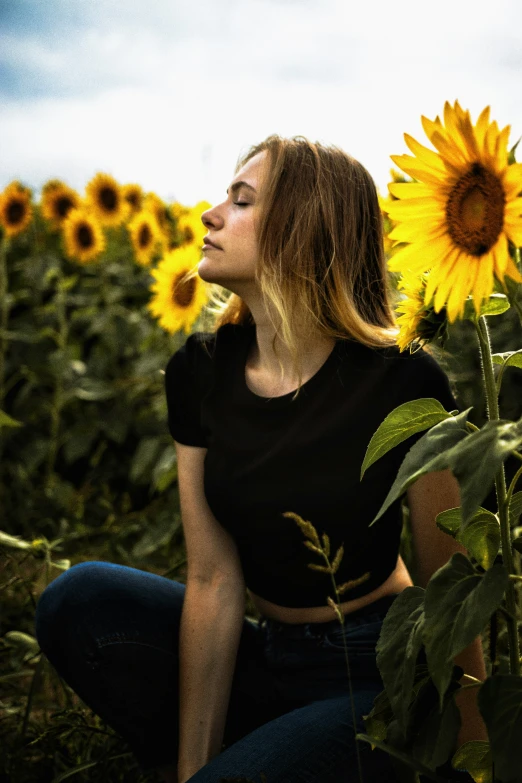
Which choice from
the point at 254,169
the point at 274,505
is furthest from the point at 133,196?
the point at 274,505

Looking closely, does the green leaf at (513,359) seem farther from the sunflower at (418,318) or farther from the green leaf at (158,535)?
the green leaf at (158,535)

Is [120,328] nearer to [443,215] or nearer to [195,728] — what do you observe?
[195,728]

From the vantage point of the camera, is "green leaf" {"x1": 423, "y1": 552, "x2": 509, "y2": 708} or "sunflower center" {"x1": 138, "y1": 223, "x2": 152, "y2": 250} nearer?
"green leaf" {"x1": 423, "y1": 552, "x2": 509, "y2": 708}

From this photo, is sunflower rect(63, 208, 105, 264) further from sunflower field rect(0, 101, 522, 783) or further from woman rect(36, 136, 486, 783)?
woman rect(36, 136, 486, 783)

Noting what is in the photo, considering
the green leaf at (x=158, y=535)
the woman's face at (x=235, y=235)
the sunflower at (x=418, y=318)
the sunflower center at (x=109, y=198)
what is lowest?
the green leaf at (x=158, y=535)

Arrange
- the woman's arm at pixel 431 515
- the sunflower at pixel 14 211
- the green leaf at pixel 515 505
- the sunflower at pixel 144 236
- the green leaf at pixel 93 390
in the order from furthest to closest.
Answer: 1. the sunflower at pixel 14 211
2. the sunflower at pixel 144 236
3. the green leaf at pixel 93 390
4. the woman's arm at pixel 431 515
5. the green leaf at pixel 515 505

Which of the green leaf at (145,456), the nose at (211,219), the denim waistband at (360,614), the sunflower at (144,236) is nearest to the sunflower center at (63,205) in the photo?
the sunflower at (144,236)

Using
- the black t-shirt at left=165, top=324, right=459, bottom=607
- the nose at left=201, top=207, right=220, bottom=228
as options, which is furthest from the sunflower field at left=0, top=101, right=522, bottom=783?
the nose at left=201, top=207, right=220, bottom=228

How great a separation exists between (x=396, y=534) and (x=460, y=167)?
0.79m

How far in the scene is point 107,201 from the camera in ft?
11.5

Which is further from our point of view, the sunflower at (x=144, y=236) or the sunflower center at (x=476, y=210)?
the sunflower at (x=144, y=236)

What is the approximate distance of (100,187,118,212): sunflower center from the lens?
3500 mm

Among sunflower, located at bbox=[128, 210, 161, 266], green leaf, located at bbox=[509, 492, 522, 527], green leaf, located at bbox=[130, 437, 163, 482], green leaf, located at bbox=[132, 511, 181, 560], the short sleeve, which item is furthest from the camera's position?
sunflower, located at bbox=[128, 210, 161, 266]

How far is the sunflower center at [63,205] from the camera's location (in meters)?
3.56
